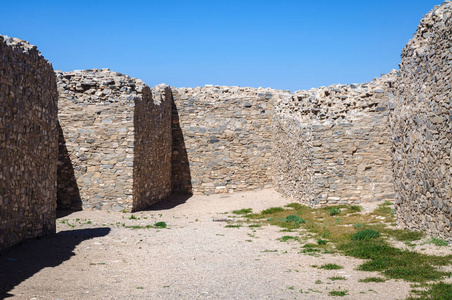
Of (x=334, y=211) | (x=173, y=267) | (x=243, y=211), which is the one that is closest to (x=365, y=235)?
(x=334, y=211)

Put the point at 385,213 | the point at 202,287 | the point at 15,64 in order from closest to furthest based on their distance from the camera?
the point at 202,287 < the point at 15,64 < the point at 385,213

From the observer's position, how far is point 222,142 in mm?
23172

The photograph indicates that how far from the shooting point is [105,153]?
1730 centimetres

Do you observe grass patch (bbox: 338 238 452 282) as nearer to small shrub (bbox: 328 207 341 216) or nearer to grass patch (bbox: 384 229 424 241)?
grass patch (bbox: 384 229 424 241)

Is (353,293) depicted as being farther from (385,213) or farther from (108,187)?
(108,187)

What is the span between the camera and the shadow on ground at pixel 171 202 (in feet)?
63.6

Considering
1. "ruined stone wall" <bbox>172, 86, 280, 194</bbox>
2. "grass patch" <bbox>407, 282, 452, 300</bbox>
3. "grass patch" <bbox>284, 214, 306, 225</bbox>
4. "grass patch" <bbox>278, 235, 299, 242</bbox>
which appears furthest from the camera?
"ruined stone wall" <bbox>172, 86, 280, 194</bbox>

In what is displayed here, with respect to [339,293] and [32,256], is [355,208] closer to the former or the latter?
[339,293]

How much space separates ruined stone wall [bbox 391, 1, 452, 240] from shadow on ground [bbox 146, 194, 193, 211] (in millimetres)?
10657

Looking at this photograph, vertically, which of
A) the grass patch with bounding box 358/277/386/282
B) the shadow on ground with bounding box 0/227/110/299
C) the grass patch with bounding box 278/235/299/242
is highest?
the shadow on ground with bounding box 0/227/110/299

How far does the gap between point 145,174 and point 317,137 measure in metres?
7.31

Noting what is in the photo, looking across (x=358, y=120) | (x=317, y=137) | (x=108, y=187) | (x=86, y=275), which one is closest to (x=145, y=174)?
(x=108, y=187)

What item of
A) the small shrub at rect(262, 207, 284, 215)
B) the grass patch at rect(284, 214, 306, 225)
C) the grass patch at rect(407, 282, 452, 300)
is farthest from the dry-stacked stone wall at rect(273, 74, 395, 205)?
the grass patch at rect(407, 282, 452, 300)

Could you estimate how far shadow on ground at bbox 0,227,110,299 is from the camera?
6.93 metres
